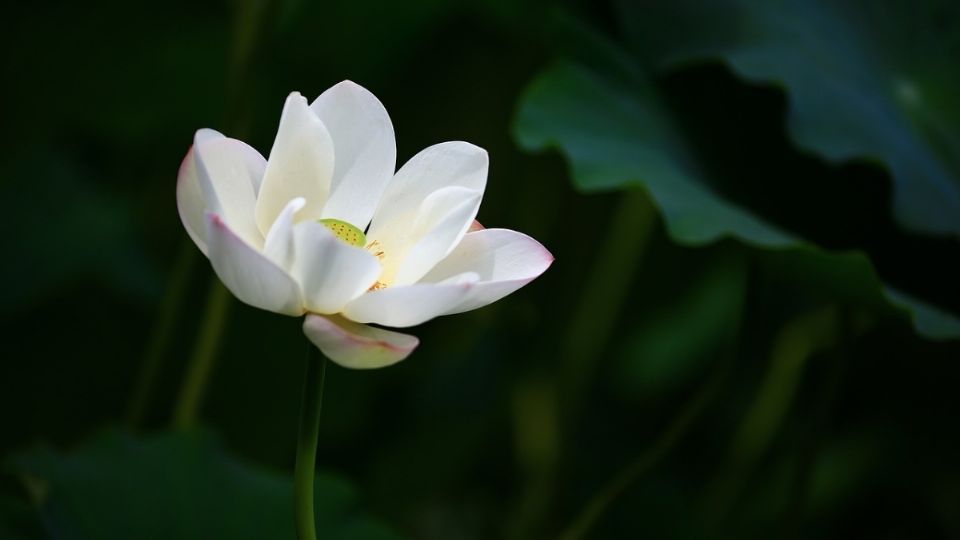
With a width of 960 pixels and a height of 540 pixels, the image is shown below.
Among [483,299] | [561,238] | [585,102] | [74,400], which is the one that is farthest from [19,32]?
[483,299]

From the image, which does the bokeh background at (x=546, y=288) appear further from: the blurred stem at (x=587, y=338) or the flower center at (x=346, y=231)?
the flower center at (x=346, y=231)

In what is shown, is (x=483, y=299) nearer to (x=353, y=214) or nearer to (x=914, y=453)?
(x=353, y=214)

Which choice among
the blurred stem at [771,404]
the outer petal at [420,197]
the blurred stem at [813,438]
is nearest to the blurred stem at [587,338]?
the blurred stem at [771,404]

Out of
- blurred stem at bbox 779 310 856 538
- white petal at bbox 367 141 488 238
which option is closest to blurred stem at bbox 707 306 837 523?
blurred stem at bbox 779 310 856 538

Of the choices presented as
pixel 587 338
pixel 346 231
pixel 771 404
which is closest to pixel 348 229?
pixel 346 231

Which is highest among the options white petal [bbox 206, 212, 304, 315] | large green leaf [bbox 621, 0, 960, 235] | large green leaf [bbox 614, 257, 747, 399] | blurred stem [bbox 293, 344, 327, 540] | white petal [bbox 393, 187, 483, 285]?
large green leaf [bbox 621, 0, 960, 235]

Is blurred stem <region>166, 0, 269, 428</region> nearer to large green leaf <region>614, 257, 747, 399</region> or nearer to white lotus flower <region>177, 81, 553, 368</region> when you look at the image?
white lotus flower <region>177, 81, 553, 368</region>
